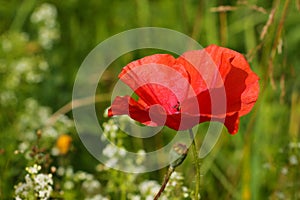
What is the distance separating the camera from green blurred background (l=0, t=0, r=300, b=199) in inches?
75.4

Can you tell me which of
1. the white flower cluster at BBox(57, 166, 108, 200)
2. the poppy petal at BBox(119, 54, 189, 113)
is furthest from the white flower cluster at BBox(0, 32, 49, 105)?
the poppy petal at BBox(119, 54, 189, 113)

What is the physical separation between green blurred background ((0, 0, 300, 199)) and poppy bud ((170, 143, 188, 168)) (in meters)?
0.51

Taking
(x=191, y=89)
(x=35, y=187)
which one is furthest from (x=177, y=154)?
(x=35, y=187)

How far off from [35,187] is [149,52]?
5.10 feet

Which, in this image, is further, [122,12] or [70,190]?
[122,12]

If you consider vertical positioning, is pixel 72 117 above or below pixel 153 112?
below

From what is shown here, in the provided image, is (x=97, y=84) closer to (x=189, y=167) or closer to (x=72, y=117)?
(x=72, y=117)

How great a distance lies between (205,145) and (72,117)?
607mm

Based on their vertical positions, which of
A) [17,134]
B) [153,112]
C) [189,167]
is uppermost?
[153,112]

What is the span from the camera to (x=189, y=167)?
2.26 meters

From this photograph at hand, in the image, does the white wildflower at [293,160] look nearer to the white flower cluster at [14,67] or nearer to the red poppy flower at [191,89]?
the red poppy flower at [191,89]

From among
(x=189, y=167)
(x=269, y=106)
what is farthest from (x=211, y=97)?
(x=269, y=106)

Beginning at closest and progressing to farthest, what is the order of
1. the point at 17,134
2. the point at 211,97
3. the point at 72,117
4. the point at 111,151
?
the point at 211,97 → the point at 111,151 → the point at 17,134 → the point at 72,117

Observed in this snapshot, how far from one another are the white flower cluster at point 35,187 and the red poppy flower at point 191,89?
0.85 ft
